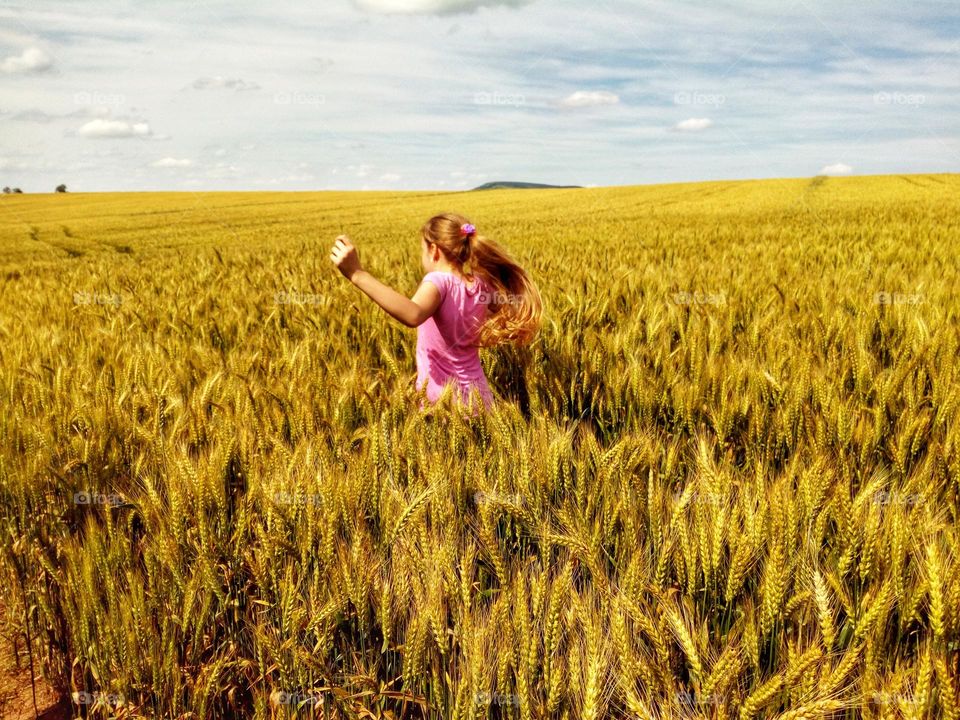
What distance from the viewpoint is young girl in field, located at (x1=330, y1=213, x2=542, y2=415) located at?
238 cm

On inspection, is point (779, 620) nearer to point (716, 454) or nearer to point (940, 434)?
point (716, 454)

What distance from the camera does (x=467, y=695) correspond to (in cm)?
96

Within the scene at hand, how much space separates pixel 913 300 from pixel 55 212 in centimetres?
3286
